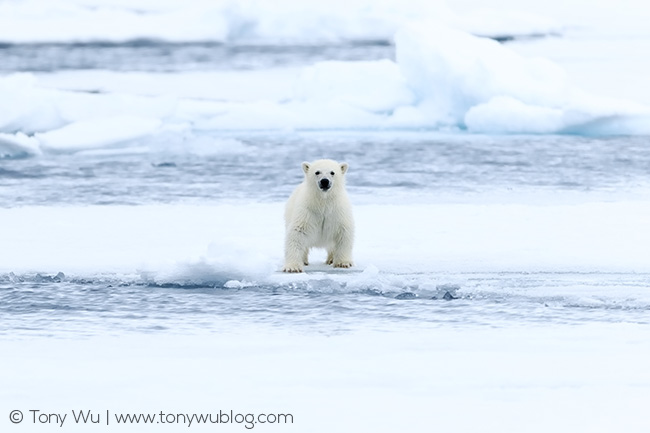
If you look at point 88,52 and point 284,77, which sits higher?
point 88,52

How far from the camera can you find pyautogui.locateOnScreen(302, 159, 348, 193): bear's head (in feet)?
17.8

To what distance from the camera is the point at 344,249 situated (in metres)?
5.57

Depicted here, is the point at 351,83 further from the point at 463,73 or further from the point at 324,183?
the point at 324,183

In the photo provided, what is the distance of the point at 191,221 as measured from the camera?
7.28 m

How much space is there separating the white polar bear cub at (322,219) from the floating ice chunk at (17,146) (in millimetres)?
5810

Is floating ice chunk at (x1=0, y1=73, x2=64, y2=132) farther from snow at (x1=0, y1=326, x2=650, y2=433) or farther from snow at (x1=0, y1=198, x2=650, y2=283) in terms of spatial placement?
snow at (x1=0, y1=326, x2=650, y2=433)

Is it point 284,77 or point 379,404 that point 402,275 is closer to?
point 379,404

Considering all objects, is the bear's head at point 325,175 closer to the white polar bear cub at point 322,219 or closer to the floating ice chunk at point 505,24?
the white polar bear cub at point 322,219

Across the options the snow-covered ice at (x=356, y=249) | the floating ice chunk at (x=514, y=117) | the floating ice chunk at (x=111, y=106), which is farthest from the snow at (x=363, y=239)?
the floating ice chunk at (x=111, y=106)

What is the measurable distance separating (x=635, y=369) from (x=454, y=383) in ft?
2.07

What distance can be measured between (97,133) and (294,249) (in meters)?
6.68

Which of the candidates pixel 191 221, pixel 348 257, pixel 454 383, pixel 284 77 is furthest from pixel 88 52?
pixel 454 383

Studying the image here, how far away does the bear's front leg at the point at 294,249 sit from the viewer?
5.44m

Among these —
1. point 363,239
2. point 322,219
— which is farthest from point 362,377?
point 363,239
